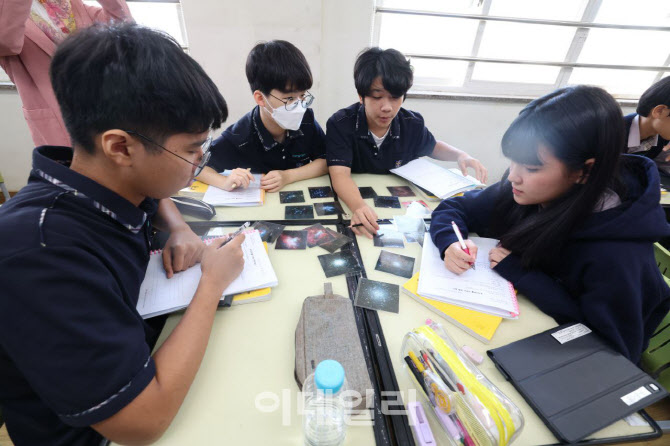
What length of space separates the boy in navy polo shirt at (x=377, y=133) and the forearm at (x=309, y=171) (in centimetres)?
7

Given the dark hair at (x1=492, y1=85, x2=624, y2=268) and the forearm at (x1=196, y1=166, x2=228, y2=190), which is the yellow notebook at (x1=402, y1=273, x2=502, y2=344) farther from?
the forearm at (x1=196, y1=166, x2=228, y2=190)

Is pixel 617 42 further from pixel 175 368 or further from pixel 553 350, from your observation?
pixel 175 368

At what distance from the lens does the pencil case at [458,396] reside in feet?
1.66

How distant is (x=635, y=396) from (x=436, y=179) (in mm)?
1014

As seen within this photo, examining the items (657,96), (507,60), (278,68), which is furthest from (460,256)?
(507,60)

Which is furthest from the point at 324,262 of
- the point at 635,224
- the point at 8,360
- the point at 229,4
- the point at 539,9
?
the point at 539,9

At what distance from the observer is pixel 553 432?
1.93 ft

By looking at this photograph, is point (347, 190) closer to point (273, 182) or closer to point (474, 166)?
point (273, 182)

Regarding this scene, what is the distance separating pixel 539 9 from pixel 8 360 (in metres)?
3.58

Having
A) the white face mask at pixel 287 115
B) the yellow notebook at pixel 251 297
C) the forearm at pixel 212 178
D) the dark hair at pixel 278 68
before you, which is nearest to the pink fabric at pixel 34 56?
the forearm at pixel 212 178

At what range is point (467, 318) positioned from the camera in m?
0.80

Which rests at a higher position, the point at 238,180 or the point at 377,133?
the point at 377,133

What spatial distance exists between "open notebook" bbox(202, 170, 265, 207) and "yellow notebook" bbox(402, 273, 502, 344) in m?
0.74

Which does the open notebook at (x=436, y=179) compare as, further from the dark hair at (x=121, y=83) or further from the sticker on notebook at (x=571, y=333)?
the dark hair at (x=121, y=83)
